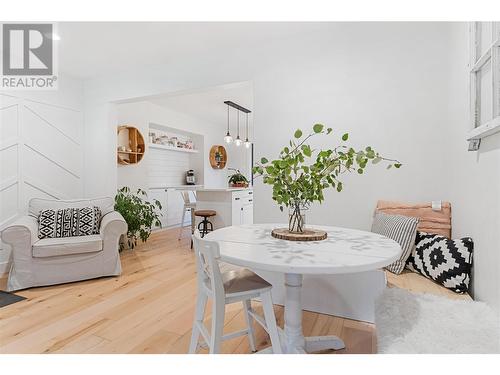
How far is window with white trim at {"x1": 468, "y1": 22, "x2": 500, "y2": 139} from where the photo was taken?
140cm

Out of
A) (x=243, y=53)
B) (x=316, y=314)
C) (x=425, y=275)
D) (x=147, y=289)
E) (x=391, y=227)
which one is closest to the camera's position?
(x=425, y=275)

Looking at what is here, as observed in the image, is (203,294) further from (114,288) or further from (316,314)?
(114,288)

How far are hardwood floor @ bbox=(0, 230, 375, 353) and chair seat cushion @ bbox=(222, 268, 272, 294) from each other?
49 cm

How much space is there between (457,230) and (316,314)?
3.62 ft

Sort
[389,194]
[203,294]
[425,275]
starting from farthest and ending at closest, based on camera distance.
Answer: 1. [389,194]
2. [425,275]
3. [203,294]

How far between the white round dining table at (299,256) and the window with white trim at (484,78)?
2.41ft

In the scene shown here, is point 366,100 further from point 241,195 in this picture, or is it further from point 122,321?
point 241,195

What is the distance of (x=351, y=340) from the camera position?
1859 mm

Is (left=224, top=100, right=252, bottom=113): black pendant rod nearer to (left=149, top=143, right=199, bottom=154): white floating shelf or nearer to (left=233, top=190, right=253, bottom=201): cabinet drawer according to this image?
(left=149, top=143, right=199, bottom=154): white floating shelf

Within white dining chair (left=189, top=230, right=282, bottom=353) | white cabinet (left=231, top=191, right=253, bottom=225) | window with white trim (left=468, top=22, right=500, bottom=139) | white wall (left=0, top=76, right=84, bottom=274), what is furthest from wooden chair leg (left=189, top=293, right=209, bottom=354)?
white cabinet (left=231, top=191, right=253, bottom=225)

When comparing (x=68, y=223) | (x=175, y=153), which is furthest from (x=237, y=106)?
(x=68, y=223)

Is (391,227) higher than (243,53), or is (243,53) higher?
(243,53)

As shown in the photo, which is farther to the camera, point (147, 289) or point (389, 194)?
point (147, 289)
